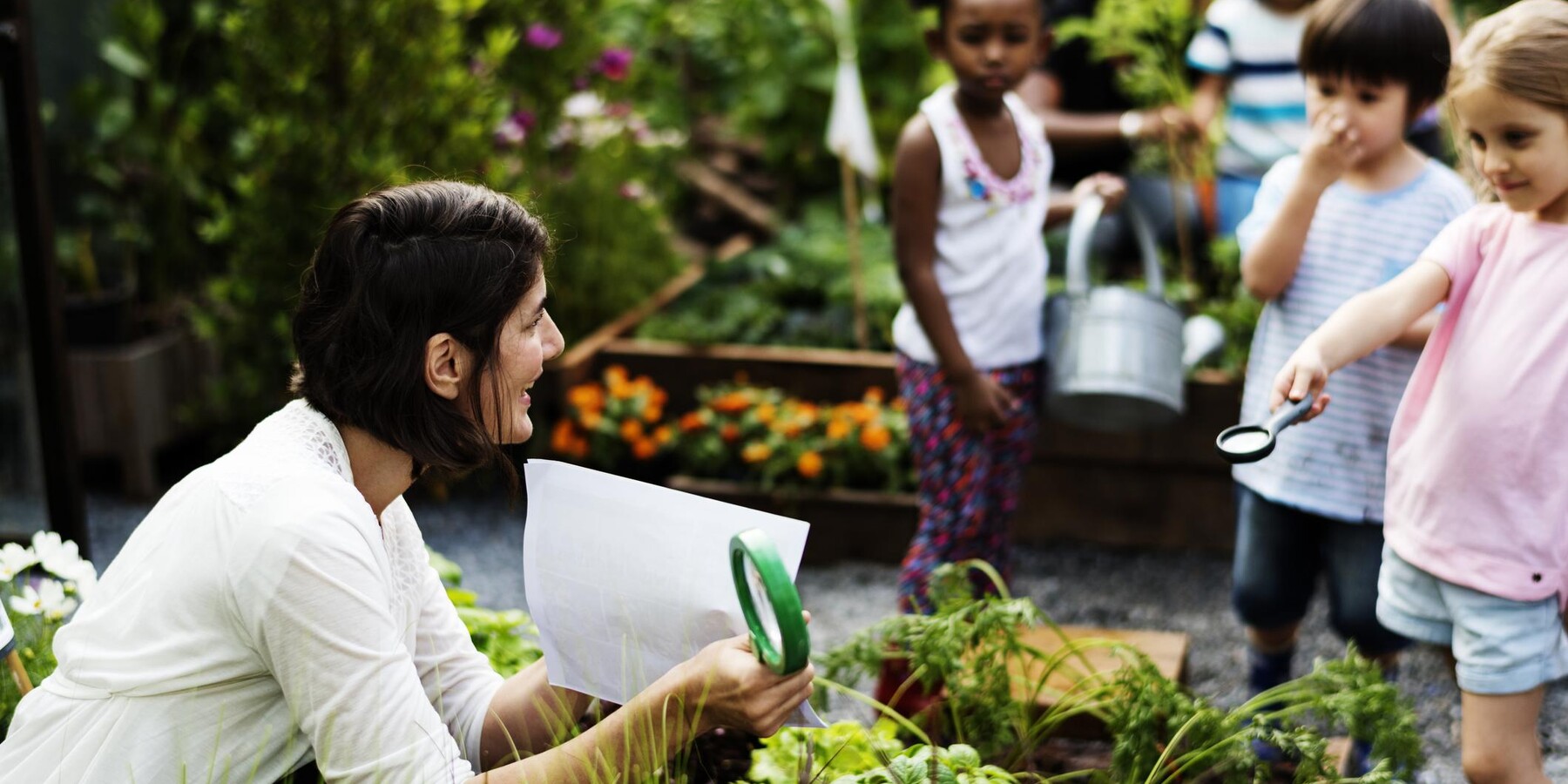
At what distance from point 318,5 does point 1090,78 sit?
2.33 m

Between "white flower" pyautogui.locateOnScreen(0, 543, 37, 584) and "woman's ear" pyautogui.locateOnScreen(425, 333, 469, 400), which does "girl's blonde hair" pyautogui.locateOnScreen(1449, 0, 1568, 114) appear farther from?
"white flower" pyautogui.locateOnScreen(0, 543, 37, 584)

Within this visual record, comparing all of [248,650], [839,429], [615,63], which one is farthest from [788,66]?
[248,650]

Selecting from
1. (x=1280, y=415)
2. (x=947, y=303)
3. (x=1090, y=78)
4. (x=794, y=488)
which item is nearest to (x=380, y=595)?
(x=1280, y=415)

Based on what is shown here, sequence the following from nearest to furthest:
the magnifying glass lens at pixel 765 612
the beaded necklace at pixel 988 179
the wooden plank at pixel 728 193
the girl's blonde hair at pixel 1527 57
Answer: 1. the magnifying glass lens at pixel 765 612
2. the girl's blonde hair at pixel 1527 57
3. the beaded necklace at pixel 988 179
4. the wooden plank at pixel 728 193

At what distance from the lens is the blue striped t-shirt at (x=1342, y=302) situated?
2.31 m

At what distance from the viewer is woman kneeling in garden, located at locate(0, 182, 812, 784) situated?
1456 mm

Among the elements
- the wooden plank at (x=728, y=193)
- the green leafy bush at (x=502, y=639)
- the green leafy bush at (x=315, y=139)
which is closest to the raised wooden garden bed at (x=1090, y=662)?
the green leafy bush at (x=502, y=639)

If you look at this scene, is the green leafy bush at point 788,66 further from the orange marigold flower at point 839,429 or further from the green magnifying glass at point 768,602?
the green magnifying glass at point 768,602

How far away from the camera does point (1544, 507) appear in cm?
183

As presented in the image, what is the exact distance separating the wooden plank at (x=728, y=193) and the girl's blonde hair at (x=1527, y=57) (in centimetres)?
403

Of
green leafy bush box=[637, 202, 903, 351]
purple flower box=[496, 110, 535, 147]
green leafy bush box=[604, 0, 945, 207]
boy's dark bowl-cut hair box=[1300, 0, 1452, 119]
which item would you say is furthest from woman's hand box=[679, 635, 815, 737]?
green leafy bush box=[604, 0, 945, 207]

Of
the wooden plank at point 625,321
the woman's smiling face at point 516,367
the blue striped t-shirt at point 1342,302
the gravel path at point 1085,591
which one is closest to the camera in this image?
the woman's smiling face at point 516,367

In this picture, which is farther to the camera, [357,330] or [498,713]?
[498,713]

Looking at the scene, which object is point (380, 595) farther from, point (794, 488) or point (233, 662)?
point (794, 488)
